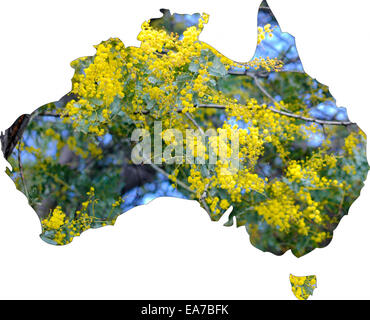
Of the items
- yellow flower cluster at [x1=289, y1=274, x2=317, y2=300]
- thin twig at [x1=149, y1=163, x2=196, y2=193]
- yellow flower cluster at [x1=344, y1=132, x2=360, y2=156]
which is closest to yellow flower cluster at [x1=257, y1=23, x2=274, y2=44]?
yellow flower cluster at [x1=344, y1=132, x2=360, y2=156]

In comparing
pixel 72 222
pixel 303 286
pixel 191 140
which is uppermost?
pixel 191 140

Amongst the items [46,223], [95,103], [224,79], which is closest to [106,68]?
[95,103]

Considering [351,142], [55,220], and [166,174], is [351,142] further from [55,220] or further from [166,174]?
[55,220]

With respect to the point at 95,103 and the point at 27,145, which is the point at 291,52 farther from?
the point at 27,145

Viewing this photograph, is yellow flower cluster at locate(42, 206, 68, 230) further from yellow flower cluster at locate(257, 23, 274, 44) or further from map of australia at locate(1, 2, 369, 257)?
yellow flower cluster at locate(257, 23, 274, 44)

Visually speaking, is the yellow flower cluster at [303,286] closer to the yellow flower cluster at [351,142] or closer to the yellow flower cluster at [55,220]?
the yellow flower cluster at [351,142]

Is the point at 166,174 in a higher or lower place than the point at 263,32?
lower

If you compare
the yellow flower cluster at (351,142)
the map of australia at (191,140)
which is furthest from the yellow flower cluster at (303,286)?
the yellow flower cluster at (351,142)

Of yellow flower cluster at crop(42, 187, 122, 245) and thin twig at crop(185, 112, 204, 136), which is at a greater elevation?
thin twig at crop(185, 112, 204, 136)

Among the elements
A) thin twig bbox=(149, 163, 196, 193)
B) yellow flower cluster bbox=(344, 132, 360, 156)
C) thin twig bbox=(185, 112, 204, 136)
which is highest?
thin twig bbox=(185, 112, 204, 136)

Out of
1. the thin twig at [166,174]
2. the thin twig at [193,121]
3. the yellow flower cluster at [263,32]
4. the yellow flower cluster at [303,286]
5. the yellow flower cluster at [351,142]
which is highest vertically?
the yellow flower cluster at [263,32]

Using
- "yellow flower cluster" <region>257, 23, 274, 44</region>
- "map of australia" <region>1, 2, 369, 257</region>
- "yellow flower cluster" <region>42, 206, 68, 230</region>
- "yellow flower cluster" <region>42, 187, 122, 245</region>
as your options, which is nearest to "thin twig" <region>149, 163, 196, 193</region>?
"map of australia" <region>1, 2, 369, 257</region>

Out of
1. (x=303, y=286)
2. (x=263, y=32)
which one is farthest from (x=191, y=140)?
(x=303, y=286)
